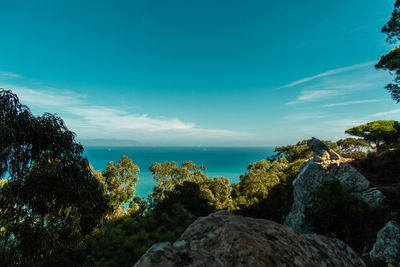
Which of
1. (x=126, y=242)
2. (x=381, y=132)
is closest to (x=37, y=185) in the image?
(x=126, y=242)

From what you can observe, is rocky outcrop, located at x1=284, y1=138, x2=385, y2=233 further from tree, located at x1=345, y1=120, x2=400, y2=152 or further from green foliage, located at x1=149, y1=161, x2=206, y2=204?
tree, located at x1=345, y1=120, x2=400, y2=152

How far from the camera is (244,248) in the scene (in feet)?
7.29

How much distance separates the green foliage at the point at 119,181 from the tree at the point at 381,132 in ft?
107

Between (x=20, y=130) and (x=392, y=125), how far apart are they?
37.5m

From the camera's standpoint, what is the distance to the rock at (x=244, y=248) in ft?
6.41

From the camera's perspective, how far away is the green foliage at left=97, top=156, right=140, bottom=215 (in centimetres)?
2192

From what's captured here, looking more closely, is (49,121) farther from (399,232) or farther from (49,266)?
(399,232)

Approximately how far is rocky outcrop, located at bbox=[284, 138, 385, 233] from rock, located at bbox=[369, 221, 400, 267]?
2.13m

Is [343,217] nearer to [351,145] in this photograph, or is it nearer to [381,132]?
[381,132]

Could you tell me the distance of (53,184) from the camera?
861 centimetres

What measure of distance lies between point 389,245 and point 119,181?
930 inches

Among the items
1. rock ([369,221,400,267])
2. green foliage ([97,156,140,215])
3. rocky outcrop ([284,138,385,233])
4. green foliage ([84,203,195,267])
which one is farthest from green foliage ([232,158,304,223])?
green foliage ([97,156,140,215])

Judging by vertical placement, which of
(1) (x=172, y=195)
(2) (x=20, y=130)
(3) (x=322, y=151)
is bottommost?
(1) (x=172, y=195)

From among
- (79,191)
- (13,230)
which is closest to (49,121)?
(79,191)
